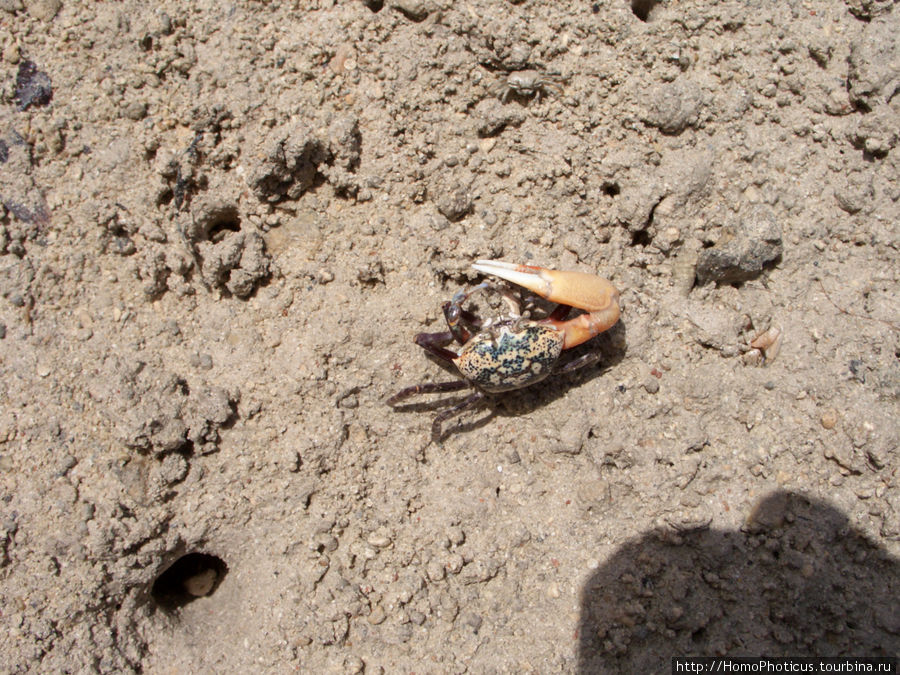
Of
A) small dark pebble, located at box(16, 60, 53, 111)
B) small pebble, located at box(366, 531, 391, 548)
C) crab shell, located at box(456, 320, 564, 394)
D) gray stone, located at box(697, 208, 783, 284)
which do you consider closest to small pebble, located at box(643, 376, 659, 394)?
crab shell, located at box(456, 320, 564, 394)

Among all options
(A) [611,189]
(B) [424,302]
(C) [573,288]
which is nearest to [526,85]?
(A) [611,189]

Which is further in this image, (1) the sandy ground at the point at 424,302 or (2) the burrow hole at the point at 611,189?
(2) the burrow hole at the point at 611,189

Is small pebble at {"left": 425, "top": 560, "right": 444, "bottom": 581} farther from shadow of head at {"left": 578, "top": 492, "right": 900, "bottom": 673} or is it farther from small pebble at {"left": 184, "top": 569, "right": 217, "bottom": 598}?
small pebble at {"left": 184, "top": 569, "right": 217, "bottom": 598}

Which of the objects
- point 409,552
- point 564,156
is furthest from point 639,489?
point 564,156

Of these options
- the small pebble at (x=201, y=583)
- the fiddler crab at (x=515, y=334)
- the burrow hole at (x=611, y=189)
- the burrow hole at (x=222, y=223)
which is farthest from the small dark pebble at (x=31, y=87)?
the burrow hole at (x=611, y=189)

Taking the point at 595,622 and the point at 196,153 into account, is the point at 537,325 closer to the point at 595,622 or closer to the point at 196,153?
the point at 595,622

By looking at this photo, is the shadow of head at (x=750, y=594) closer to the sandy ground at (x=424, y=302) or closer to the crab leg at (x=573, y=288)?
the sandy ground at (x=424, y=302)
